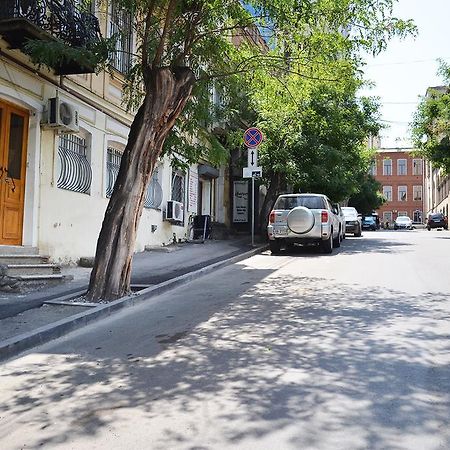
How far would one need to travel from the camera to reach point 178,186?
18125mm

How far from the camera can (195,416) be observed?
143 inches

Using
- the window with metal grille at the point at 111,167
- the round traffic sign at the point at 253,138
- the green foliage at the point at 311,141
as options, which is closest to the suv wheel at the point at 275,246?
the round traffic sign at the point at 253,138

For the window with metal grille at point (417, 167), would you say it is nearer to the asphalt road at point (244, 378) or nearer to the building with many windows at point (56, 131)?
the building with many windows at point (56, 131)

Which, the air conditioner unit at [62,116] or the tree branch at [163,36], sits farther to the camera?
the air conditioner unit at [62,116]

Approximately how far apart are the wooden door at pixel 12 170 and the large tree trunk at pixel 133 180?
2.90 metres

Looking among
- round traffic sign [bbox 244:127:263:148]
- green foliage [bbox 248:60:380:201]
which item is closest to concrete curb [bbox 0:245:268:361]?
round traffic sign [bbox 244:127:263:148]

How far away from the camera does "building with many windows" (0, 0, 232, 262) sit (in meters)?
9.64

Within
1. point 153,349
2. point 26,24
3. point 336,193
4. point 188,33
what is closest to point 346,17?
point 188,33

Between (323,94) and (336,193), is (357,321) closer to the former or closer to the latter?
(323,94)

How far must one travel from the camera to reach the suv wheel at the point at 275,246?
15.6 metres

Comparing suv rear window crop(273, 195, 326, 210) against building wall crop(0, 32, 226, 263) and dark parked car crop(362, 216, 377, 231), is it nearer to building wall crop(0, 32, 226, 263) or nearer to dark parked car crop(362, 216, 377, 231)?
building wall crop(0, 32, 226, 263)

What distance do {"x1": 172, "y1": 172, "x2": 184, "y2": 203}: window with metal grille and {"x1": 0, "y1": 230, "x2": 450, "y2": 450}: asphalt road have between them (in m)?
9.95

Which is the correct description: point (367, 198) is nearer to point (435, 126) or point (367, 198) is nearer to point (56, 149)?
point (435, 126)

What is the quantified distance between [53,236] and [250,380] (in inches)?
296
